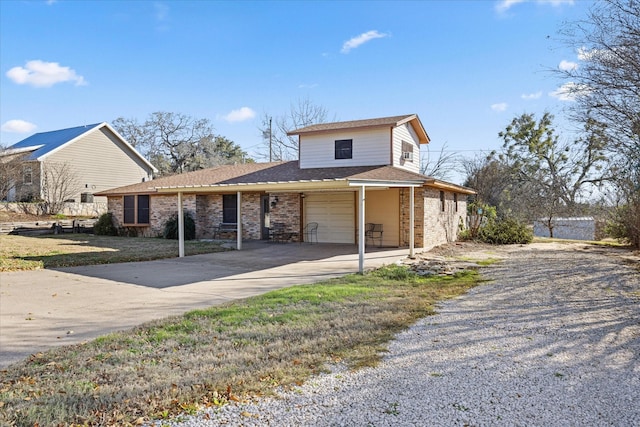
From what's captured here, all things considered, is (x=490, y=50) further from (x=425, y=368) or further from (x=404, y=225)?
(x=425, y=368)

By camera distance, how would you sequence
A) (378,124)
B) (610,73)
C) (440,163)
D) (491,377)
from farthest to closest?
(440,163), (378,124), (610,73), (491,377)

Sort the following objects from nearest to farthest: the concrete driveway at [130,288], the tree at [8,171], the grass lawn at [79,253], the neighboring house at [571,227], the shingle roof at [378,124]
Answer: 1. the concrete driveway at [130,288]
2. the grass lawn at [79,253]
3. the shingle roof at [378,124]
4. the neighboring house at [571,227]
5. the tree at [8,171]

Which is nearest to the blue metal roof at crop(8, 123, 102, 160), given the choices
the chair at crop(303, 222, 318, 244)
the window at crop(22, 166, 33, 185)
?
the window at crop(22, 166, 33, 185)

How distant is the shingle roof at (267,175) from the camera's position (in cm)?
1364

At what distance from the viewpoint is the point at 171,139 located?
4116 centimetres

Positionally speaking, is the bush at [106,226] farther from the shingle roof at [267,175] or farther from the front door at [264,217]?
the front door at [264,217]

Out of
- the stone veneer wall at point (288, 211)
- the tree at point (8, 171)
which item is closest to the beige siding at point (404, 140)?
the stone veneer wall at point (288, 211)

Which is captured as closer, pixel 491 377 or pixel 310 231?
pixel 491 377

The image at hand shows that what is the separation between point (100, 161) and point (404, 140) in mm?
21218

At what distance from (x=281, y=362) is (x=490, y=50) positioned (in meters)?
13.6

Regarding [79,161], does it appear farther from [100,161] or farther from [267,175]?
[267,175]

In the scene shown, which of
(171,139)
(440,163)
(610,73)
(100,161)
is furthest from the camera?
(171,139)

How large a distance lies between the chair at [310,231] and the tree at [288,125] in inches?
570

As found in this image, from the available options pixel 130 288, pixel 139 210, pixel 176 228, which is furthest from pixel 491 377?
pixel 139 210
